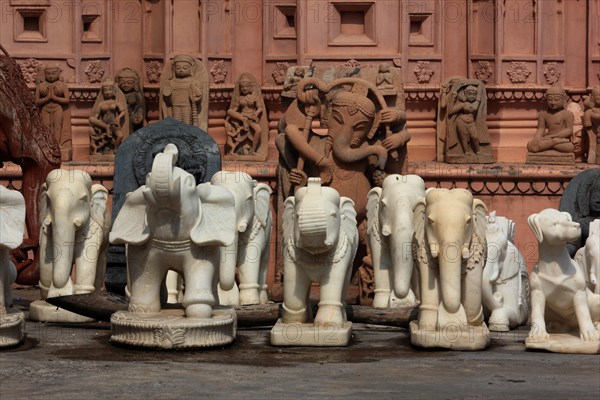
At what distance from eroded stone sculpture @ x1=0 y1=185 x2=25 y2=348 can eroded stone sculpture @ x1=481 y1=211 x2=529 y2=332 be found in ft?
12.2

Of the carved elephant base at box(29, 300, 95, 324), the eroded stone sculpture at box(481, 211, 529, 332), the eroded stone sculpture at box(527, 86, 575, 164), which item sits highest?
the eroded stone sculpture at box(527, 86, 575, 164)

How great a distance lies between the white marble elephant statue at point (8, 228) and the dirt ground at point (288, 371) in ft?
1.57

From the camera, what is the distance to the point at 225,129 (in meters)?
22.2

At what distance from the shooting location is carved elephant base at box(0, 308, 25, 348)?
14.9 meters

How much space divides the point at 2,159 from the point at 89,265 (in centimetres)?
276

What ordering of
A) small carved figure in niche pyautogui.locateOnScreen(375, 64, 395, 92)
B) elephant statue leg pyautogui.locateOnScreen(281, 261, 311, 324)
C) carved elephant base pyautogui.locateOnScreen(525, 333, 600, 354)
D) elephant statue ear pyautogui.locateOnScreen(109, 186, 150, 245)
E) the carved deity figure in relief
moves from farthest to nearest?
the carved deity figure in relief → small carved figure in niche pyautogui.locateOnScreen(375, 64, 395, 92) → elephant statue leg pyautogui.locateOnScreen(281, 261, 311, 324) → elephant statue ear pyautogui.locateOnScreen(109, 186, 150, 245) → carved elephant base pyautogui.locateOnScreen(525, 333, 600, 354)

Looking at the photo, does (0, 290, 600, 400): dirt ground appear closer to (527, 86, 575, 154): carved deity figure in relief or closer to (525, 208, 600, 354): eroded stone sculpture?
(525, 208, 600, 354): eroded stone sculpture

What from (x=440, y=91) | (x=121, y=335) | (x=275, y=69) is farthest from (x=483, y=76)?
(x=121, y=335)

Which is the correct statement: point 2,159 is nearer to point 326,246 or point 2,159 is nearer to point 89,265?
point 89,265

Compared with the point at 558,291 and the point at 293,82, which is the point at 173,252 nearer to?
the point at 558,291

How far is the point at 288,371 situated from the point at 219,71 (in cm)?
892

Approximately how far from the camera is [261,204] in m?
17.8

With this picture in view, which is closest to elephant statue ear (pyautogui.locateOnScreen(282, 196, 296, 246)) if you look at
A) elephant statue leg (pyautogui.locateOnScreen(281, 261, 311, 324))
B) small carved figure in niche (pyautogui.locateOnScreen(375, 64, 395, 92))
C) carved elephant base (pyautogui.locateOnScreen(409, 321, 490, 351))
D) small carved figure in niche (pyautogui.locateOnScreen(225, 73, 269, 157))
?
elephant statue leg (pyautogui.locateOnScreen(281, 261, 311, 324))

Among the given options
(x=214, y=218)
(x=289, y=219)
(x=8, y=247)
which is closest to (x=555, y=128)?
(x=289, y=219)
